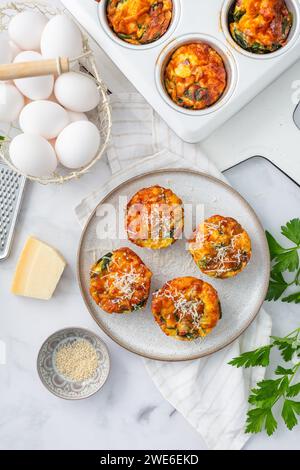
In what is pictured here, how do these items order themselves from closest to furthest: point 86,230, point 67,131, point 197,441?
Answer: point 67,131 < point 86,230 < point 197,441

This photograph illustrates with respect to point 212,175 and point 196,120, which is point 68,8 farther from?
point 212,175

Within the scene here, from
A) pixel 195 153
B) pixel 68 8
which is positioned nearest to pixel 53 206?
pixel 195 153

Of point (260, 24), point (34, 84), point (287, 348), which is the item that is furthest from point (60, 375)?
point (260, 24)

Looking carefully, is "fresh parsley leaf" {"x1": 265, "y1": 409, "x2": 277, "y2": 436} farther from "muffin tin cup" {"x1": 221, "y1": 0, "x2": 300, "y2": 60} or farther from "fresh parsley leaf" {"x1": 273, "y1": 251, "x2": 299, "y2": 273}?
"muffin tin cup" {"x1": 221, "y1": 0, "x2": 300, "y2": 60}

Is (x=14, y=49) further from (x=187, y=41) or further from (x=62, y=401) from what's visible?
(x=62, y=401)

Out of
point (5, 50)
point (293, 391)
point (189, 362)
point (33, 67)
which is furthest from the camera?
point (189, 362)
